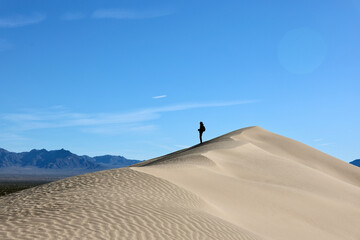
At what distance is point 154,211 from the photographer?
964 centimetres

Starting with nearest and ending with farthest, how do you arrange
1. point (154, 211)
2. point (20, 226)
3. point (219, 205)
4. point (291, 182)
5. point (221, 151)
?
point (20, 226), point (154, 211), point (219, 205), point (291, 182), point (221, 151)

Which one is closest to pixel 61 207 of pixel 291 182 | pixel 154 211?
pixel 154 211

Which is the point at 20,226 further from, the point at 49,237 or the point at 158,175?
the point at 158,175

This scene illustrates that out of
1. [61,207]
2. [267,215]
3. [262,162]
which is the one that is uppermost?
[262,162]

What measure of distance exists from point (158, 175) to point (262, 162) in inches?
388

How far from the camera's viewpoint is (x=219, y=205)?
41.5 feet

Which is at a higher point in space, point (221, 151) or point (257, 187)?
point (221, 151)

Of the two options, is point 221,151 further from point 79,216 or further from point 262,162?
point 79,216

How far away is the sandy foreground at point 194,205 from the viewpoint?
8.32 metres

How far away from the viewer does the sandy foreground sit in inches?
328

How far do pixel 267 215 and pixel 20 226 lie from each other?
8180 mm

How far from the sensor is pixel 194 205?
36.9 feet

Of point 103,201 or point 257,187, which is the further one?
point 257,187

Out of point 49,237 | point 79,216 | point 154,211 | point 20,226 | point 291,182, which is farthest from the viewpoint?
point 291,182
